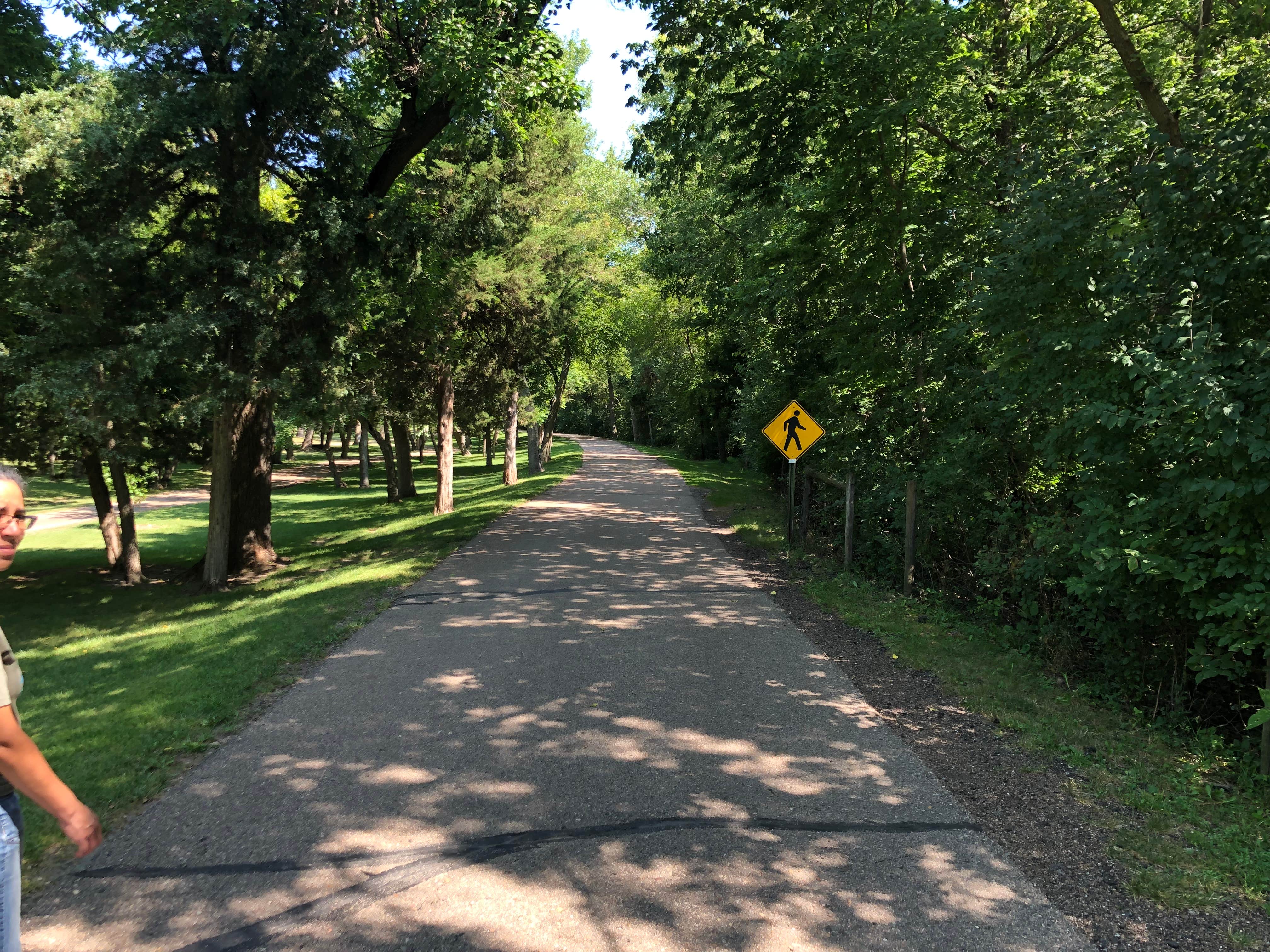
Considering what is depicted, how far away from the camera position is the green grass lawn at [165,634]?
4738mm

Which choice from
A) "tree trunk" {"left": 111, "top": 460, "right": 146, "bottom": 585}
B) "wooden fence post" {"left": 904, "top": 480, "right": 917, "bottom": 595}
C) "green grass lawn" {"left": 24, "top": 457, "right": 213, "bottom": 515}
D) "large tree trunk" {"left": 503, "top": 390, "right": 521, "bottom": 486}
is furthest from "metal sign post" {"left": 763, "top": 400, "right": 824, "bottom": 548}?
"green grass lawn" {"left": 24, "top": 457, "right": 213, "bottom": 515}

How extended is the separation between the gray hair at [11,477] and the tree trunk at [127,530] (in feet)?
54.9

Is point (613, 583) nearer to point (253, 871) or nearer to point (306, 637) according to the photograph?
point (306, 637)

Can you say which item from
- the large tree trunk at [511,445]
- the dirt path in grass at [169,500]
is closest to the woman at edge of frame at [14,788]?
the dirt path in grass at [169,500]

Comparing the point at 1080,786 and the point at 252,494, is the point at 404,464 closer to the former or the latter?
the point at 252,494

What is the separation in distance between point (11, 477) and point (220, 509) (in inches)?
494

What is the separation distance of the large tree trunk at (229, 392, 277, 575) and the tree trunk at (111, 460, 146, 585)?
3.63 m

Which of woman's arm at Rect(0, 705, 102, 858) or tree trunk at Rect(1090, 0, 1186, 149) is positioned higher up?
tree trunk at Rect(1090, 0, 1186, 149)

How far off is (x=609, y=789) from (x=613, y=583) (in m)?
5.60

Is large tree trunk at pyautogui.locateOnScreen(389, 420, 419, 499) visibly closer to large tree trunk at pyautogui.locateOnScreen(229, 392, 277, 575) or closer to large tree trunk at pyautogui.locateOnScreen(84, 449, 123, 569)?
large tree trunk at pyautogui.locateOnScreen(84, 449, 123, 569)

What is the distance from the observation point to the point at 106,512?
18.0 metres

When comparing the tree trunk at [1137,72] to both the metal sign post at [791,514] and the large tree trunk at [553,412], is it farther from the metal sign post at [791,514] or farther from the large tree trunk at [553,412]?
the large tree trunk at [553,412]

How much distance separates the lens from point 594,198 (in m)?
30.4

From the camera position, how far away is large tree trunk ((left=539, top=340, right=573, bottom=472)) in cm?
3316
